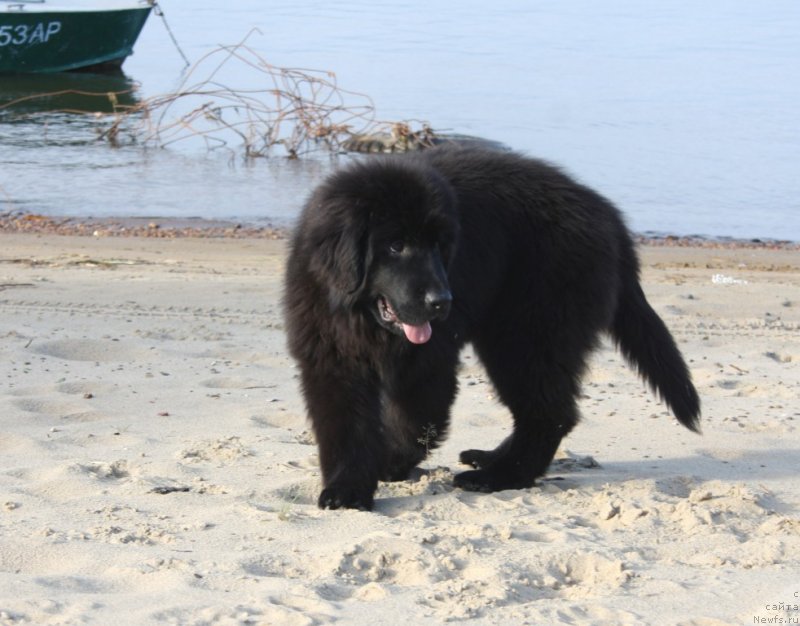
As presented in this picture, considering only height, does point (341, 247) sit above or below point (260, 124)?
above

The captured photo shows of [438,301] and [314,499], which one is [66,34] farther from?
[438,301]

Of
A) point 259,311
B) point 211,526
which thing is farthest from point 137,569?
point 259,311

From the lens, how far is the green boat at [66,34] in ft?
80.9

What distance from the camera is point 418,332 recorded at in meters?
4.13

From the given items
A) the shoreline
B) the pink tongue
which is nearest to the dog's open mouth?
the pink tongue

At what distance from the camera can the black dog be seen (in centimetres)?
413

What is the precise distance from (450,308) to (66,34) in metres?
23.0

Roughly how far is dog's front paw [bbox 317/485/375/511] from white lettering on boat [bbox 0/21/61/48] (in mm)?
22613

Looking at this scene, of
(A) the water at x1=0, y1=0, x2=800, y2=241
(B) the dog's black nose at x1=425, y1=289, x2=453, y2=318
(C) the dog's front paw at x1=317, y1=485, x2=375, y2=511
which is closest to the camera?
(B) the dog's black nose at x1=425, y1=289, x2=453, y2=318

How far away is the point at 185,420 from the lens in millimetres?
5301

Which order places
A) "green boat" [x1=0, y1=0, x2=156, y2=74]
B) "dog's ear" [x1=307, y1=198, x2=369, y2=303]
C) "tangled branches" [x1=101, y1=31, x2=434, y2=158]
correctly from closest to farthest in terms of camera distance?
"dog's ear" [x1=307, y1=198, x2=369, y2=303] < "tangled branches" [x1=101, y1=31, x2=434, y2=158] < "green boat" [x1=0, y1=0, x2=156, y2=74]

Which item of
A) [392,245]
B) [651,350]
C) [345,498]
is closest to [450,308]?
[392,245]

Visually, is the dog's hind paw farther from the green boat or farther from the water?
the green boat

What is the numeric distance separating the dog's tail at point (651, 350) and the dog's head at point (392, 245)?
3.76 ft
